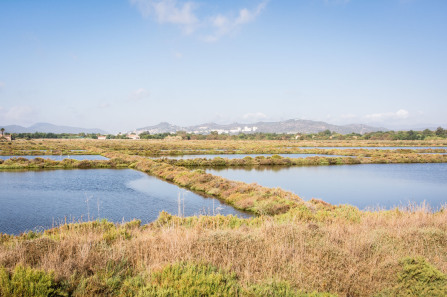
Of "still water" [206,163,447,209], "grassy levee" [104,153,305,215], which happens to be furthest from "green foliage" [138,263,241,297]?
"still water" [206,163,447,209]

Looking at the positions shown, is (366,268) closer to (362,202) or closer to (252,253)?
(252,253)

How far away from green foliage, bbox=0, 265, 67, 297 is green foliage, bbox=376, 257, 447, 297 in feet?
19.4

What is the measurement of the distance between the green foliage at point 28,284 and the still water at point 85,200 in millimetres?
6667

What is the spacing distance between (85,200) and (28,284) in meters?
16.6

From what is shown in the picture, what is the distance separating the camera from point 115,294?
500cm

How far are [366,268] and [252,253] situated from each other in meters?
2.46

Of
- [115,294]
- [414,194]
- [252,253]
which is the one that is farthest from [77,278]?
[414,194]

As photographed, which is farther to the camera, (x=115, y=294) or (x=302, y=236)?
(x=302, y=236)

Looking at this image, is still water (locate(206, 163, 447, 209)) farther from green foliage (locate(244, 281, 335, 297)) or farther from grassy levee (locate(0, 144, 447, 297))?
green foliage (locate(244, 281, 335, 297))

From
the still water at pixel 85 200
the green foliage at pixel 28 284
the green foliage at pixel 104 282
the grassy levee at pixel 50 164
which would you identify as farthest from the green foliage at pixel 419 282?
the grassy levee at pixel 50 164

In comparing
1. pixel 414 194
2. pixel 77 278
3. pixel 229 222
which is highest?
pixel 77 278

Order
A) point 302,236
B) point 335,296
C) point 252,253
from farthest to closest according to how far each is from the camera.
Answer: point 302,236, point 252,253, point 335,296

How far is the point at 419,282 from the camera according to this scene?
5355 mm

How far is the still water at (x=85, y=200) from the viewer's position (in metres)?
15.3
